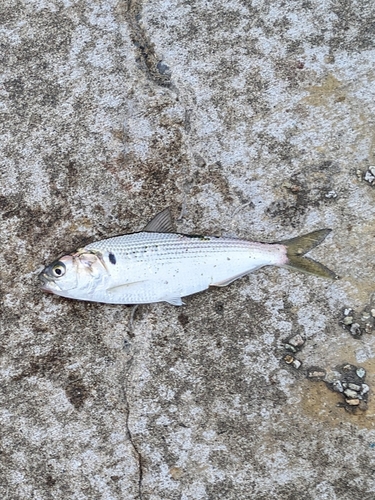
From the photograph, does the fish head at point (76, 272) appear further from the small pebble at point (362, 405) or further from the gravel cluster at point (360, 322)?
the small pebble at point (362, 405)

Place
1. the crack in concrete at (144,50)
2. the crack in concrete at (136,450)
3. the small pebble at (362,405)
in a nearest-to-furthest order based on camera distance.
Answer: the small pebble at (362,405)
the crack in concrete at (136,450)
the crack in concrete at (144,50)

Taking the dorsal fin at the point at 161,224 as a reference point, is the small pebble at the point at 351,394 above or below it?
below

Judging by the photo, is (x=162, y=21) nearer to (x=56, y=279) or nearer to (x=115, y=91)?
(x=115, y=91)

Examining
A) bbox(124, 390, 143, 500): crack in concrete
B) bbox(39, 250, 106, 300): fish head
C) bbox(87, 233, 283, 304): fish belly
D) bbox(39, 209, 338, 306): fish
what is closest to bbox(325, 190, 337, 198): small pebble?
bbox(39, 209, 338, 306): fish

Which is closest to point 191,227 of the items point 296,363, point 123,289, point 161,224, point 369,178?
point 161,224

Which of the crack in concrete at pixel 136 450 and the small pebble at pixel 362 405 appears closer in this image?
the small pebble at pixel 362 405

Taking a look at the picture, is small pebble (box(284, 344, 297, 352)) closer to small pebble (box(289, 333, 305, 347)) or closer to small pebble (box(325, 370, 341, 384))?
small pebble (box(289, 333, 305, 347))

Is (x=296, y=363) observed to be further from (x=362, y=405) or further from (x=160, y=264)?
(x=160, y=264)

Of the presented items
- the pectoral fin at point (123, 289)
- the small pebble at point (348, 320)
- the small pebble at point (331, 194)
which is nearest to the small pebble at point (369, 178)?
the small pebble at point (331, 194)

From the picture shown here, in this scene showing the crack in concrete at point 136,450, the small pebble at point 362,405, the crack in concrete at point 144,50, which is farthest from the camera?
the crack in concrete at point 144,50
